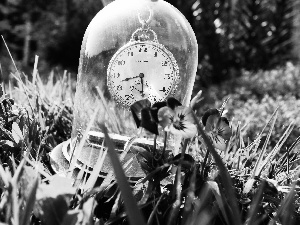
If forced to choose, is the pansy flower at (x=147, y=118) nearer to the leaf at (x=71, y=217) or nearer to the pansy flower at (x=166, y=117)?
the pansy flower at (x=166, y=117)

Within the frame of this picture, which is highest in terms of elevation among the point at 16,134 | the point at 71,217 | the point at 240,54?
the point at 240,54

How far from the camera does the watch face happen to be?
5.27 feet

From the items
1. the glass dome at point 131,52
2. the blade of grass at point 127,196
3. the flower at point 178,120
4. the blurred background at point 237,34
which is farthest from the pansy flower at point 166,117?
the blurred background at point 237,34

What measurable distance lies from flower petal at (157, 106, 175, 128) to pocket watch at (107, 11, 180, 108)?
0.60 meters

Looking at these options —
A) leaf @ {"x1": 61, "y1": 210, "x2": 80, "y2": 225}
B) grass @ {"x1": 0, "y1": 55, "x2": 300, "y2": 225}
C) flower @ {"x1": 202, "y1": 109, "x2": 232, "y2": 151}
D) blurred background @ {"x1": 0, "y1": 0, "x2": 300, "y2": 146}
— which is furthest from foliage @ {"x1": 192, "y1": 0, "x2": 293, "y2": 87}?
leaf @ {"x1": 61, "y1": 210, "x2": 80, "y2": 225}

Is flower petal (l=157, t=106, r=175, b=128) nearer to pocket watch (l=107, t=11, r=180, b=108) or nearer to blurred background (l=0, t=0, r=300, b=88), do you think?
pocket watch (l=107, t=11, r=180, b=108)

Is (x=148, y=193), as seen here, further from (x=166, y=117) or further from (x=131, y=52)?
(x=131, y=52)

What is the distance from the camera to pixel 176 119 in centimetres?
106

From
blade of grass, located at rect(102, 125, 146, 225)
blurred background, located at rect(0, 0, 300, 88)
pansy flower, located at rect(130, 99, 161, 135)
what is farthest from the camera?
blurred background, located at rect(0, 0, 300, 88)

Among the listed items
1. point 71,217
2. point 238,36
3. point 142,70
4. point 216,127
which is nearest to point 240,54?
point 238,36

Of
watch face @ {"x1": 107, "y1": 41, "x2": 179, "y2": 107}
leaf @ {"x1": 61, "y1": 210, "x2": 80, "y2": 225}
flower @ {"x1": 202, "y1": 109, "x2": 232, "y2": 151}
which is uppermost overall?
watch face @ {"x1": 107, "y1": 41, "x2": 179, "y2": 107}

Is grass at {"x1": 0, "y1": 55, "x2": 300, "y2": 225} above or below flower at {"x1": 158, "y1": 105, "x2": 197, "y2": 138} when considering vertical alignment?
below

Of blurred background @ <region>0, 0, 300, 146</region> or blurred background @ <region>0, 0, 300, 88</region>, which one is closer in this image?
blurred background @ <region>0, 0, 300, 146</region>

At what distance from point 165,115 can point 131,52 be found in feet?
2.03
